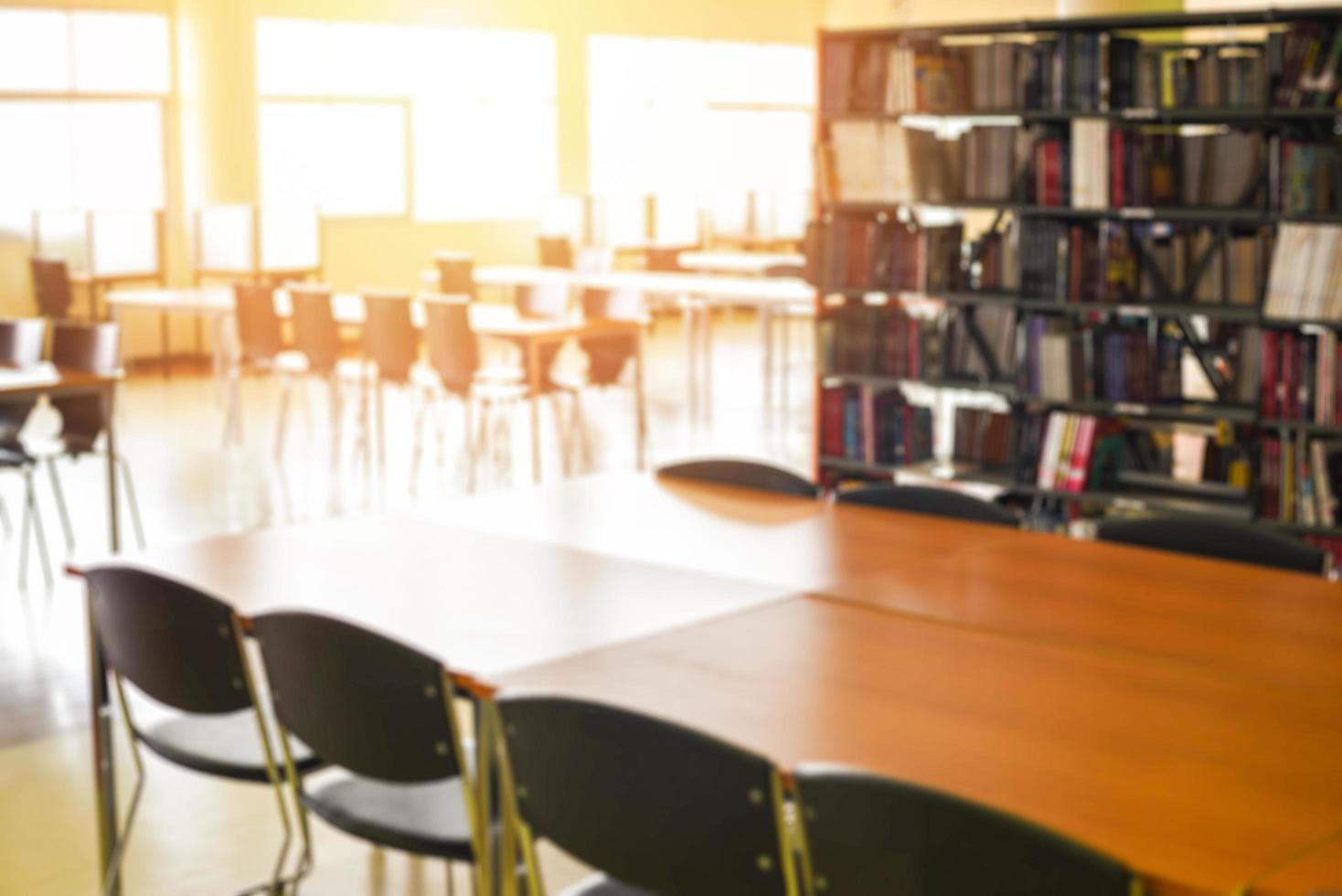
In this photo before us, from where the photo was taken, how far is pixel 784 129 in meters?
16.7

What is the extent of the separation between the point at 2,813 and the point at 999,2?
12.3m

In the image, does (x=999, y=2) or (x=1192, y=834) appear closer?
(x=1192, y=834)

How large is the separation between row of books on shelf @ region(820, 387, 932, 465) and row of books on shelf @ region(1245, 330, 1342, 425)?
4.01 ft

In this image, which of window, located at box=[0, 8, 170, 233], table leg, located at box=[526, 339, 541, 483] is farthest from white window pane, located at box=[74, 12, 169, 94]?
table leg, located at box=[526, 339, 541, 483]

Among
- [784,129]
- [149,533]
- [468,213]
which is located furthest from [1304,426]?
[784,129]

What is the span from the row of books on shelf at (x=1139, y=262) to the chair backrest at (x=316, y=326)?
341 cm

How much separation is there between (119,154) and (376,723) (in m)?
9.98

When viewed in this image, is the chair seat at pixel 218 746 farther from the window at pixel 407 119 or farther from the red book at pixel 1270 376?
the window at pixel 407 119

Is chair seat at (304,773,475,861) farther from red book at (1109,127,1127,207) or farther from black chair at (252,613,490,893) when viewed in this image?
red book at (1109,127,1127,207)

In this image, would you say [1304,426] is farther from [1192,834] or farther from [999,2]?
[999,2]

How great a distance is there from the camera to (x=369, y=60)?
43.0ft

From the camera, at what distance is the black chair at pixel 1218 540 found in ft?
10.5

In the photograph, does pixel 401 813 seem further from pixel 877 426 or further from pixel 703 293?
pixel 703 293

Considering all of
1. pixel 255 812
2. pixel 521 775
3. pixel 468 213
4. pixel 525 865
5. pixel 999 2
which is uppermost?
pixel 999 2
